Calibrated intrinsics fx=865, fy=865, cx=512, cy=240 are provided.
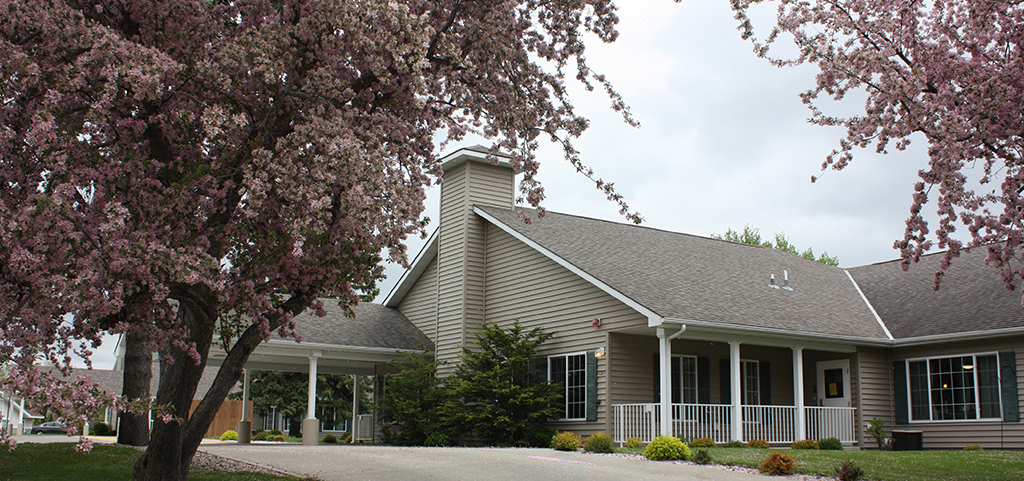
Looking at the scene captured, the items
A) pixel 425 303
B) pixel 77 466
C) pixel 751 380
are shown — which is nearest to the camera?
pixel 77 466

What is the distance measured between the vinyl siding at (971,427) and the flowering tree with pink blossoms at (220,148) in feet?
40.6

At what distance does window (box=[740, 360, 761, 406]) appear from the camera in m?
19.2

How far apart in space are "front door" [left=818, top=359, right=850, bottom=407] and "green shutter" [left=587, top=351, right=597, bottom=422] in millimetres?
5948

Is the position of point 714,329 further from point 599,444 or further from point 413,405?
point 413,405

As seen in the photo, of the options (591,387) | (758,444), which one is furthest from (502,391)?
(758,444)

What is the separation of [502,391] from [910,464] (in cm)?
784

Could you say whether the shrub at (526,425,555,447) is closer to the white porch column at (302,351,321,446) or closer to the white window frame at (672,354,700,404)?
the white window frame at (672,354,700,404)

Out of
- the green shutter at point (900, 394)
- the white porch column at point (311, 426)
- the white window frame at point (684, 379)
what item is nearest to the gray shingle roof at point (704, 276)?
the green shutter at point (900, 394)

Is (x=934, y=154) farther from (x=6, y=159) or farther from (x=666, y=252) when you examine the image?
(x=666, y=252)

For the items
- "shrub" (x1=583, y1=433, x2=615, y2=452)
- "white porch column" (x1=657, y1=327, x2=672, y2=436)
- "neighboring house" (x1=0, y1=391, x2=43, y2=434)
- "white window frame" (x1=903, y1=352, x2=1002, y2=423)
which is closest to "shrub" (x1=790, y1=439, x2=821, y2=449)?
"white window frame" (x1=903, y1=352, x2=1002, y2=423)

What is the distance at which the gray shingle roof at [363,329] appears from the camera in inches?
801

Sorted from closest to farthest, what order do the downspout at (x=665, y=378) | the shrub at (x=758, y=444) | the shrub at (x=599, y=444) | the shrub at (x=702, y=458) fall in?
the shrub at (x=702, y=458) < the shrub at (x=599, y=444) < the downspout at (x=665, y=378) < the shrub at (x=758, y=444)

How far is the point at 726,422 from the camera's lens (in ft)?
57.4

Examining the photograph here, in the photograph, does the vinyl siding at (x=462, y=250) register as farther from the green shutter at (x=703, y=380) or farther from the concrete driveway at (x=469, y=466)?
the concrete driveway at (x=469, y=466)
